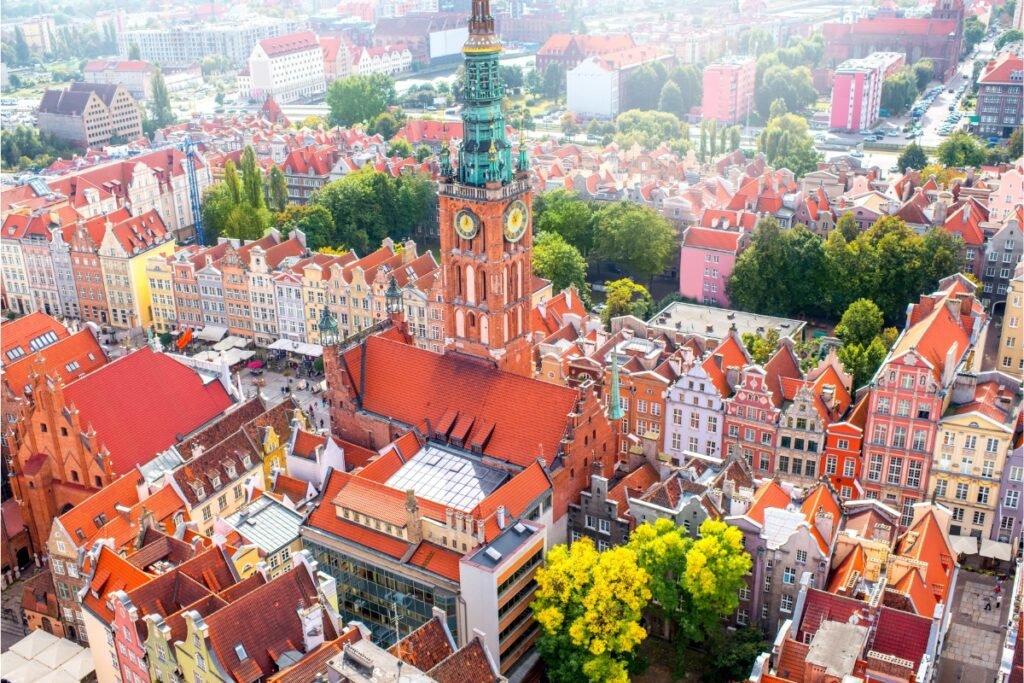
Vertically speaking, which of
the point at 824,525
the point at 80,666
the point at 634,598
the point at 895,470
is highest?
the point at 824,525

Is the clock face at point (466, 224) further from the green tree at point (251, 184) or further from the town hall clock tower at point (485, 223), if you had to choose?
the green tree at point (251, 184)

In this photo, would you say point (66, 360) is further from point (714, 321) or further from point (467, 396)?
point (714, 321)

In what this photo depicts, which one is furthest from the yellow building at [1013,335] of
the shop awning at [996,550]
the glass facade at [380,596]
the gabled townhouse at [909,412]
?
the glass facade at [380,596]

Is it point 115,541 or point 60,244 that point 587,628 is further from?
point 60,244

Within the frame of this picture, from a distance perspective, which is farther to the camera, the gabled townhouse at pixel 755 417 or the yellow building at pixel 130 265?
the yellow building at pixel 130 265

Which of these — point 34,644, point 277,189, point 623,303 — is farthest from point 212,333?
point 34,644

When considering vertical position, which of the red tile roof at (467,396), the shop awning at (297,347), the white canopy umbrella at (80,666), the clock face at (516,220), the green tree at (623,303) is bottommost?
the white canopy umbrella at (80,666)

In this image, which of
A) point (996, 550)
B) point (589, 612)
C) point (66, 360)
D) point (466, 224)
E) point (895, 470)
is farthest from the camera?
point (66, 360)

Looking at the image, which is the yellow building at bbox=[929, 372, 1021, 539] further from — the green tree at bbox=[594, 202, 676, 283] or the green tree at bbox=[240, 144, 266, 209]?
the green tree at bbox=[240, 144, 266, 209]
